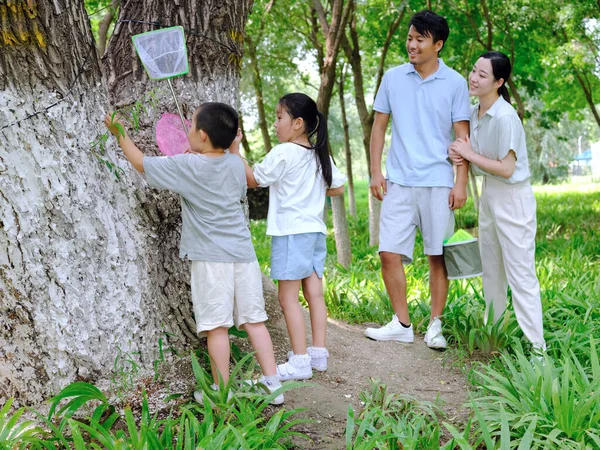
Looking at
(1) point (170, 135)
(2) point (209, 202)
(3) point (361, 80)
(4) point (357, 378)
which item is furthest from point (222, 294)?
(3) point (361, 80)

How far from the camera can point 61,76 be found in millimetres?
2795

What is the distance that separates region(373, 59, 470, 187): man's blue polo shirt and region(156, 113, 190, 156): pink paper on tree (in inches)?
49.6

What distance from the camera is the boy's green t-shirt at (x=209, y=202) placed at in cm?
292

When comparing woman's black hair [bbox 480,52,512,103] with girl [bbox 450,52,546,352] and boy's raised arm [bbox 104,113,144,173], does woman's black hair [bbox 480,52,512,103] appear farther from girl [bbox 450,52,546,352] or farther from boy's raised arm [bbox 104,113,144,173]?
boy's raised arm [bbox 104,113,144,173]

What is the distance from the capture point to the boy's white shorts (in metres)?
3.01

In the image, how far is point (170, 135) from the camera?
328 cm

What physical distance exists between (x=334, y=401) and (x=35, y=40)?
210cm

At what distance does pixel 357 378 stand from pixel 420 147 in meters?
1.34

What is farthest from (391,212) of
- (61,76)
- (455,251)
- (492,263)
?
(61,76)

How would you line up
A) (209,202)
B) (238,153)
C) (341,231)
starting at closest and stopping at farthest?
1. (209,202)
2. (238,153)
3. (341,231)

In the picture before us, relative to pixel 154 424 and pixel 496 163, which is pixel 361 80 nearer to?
pixel 496 163

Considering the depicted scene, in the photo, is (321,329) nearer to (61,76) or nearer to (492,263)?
(492,263)

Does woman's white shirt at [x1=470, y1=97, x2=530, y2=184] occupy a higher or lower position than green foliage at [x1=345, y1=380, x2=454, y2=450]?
higher

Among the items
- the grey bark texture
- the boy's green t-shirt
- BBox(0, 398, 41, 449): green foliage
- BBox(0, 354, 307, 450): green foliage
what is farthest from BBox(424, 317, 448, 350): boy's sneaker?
BBox(0, 398, 41, 449): green foliage
